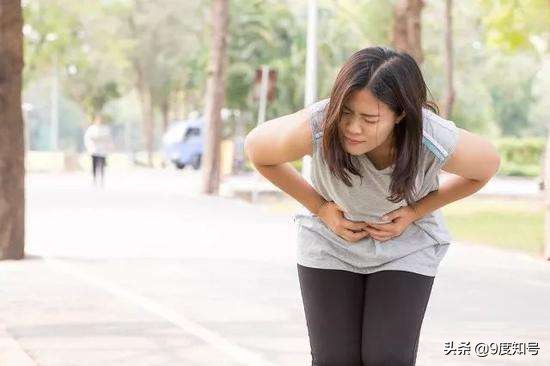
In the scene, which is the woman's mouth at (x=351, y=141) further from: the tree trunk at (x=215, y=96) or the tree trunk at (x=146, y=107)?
the tree trunk at (x=146, y=107)

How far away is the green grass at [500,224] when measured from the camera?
16062 mm

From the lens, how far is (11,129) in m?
11.6

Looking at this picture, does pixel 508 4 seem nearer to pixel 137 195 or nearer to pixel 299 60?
pixel 137 195

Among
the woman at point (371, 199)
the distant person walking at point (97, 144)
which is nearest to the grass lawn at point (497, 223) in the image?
the distant person walking at point (97, 144)

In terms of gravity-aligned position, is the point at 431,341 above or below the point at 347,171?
below

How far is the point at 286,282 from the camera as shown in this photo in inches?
420

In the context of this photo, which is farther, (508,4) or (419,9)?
(508,4)

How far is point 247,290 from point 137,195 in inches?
619

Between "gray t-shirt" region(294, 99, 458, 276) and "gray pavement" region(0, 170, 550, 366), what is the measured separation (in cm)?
264

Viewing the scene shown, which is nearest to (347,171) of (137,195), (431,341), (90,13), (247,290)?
(431,341)

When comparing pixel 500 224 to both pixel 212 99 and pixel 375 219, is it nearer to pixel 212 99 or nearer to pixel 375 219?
pixel 212 99

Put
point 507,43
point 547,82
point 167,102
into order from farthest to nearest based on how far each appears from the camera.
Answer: point 547,82
point 167,102
point 507,43

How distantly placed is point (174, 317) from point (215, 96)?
1776cm

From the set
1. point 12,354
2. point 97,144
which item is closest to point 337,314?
point 12,354
